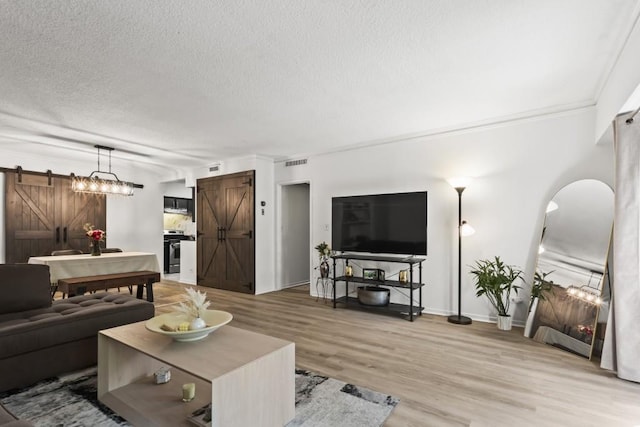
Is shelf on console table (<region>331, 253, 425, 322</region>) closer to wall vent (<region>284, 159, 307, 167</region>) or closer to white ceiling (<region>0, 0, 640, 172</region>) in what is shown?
white ceiling (<region>0, 0, 640, 172</region>)

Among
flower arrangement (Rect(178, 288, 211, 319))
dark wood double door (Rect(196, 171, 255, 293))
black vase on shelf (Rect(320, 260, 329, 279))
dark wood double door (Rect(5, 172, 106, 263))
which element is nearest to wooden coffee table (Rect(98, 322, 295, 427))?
flower arrangement (Rect(178, 288, 211, 319))

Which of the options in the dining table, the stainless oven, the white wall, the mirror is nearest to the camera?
the mirror

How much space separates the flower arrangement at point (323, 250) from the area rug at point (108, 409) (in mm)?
2781

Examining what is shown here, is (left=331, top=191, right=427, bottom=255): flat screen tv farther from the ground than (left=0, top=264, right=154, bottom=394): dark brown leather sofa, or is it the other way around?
(left=331, top=191, right=427, bottom=255): flat screen tv

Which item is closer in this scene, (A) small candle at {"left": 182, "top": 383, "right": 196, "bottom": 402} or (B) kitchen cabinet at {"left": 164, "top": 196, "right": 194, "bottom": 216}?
A: (A) small candle at {"left": 182, "top": 383, "right": 196, "bottom": 402}

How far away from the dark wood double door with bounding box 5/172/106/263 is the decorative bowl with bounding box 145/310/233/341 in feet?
18.0

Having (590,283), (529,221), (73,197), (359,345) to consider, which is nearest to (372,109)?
(529,221)

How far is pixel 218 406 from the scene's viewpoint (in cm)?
153

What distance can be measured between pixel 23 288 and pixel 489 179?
5013 millimetres

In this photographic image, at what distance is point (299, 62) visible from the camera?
101 inches

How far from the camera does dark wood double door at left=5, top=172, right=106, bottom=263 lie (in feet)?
18.5

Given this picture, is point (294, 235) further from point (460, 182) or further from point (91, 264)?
point (460, 182)

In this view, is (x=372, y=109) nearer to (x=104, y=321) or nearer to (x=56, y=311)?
(x=104, y=321)

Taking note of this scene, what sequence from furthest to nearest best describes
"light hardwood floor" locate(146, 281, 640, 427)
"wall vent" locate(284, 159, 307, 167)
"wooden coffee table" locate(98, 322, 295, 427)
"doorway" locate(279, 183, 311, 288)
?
"doorway" locate(279, 183, 311, 288) < "wall vent" locate(284, 159, 307, 167) < "light hardwood floor" locate(146, 281, 640, 427) < "wooden coffee table" locate(98, 322, 295, 427)
